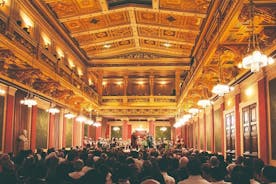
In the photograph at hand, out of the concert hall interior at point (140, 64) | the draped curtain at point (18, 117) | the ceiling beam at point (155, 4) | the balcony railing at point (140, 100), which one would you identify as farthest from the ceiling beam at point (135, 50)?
the draped curtain at point (18, 117)

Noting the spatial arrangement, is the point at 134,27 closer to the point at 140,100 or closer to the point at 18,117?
the point at 140,100

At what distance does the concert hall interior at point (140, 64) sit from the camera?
1241 centimetres

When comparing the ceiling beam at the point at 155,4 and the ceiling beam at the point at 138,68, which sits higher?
the ceiling beam at the point at 155,4

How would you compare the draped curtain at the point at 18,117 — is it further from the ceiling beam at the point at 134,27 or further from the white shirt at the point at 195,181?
the white shirt at the point at 195,181

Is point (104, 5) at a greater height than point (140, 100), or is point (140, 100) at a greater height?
point (104, 5)

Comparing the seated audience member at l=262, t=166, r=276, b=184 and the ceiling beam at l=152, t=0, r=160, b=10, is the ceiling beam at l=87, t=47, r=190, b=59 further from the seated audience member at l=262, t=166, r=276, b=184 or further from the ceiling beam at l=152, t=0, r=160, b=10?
the seated audience member at l=262, t=166, r=276, b=184

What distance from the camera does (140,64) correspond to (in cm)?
3309

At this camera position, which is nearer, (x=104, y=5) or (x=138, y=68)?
(x=104, y=5)

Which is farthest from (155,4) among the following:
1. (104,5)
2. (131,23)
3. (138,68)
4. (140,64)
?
(138,68)

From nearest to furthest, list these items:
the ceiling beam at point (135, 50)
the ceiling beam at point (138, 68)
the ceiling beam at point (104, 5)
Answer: the ceiling beam at point (104, 5) < the ceiling beam at point (135, 50) < the ceiling beam at point (138, 68)

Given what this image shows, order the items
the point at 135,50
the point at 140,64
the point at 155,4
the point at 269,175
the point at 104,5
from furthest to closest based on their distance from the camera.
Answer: the point at 140,64 → the point at 135,50 → the point at 104,5 → the point at 155,4 → the point at 269,175

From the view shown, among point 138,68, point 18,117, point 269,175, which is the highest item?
point 138,68

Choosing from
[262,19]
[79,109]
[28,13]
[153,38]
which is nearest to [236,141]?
[262,19]

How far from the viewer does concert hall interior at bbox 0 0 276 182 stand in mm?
12406
